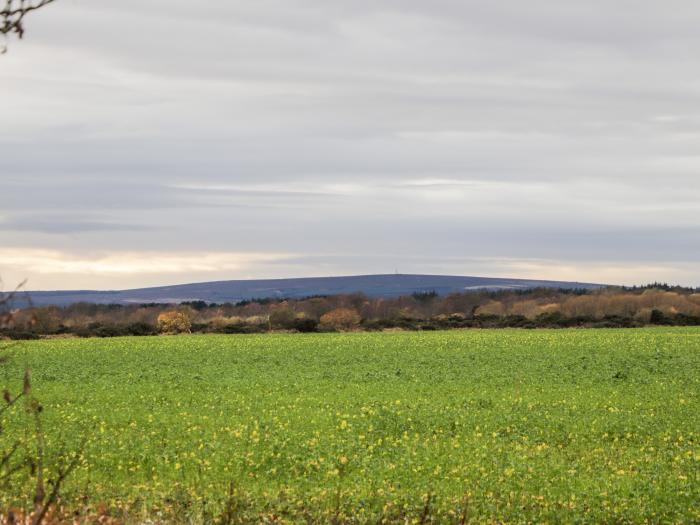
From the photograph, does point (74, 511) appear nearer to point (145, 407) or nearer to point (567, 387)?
point (145, 407)

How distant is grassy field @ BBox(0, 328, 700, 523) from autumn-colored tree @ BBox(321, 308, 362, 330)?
32.2m

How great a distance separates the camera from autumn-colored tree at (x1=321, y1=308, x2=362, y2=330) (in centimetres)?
7369

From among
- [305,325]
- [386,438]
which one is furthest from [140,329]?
[386,438]

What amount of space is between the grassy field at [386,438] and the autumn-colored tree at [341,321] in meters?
32.2

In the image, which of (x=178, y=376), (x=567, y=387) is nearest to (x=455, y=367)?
(x=567, y=387)

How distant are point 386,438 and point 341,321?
55.9m

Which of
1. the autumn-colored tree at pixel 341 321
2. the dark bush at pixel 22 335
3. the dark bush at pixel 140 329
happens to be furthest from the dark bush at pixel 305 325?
the dark bush at pixel 22 335

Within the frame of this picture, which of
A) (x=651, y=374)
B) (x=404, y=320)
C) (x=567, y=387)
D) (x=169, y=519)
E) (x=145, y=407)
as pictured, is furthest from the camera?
(x=404, y=320)

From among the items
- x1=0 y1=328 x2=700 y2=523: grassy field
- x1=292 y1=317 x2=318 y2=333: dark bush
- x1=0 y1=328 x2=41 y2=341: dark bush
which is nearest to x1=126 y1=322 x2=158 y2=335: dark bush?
x1=0 y1=328 x2=41 y2=341: dark bush

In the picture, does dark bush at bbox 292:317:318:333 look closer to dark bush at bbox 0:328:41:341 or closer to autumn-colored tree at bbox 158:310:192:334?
autumn-colored tree at bbox 158:310:192:334

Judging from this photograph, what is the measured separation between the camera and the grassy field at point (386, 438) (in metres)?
14.3

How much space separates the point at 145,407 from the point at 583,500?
15497 mm

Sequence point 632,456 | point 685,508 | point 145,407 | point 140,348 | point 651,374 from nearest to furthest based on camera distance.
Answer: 1. point 685,508
2. point 632,456
3. point 145,407
4. point 651,374
5. point 140,348

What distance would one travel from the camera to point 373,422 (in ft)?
72.3
